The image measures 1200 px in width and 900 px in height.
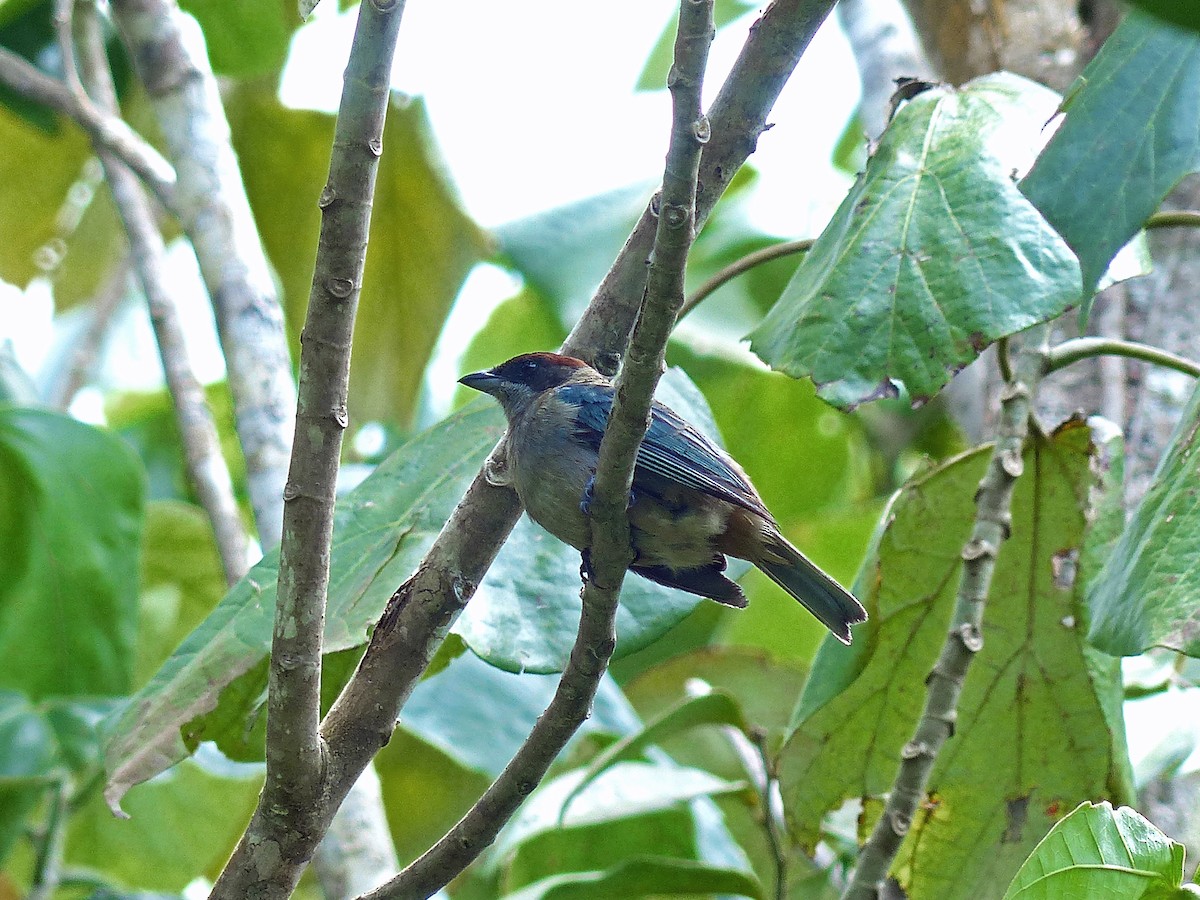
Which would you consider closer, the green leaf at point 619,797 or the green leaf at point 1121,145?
the green leaf at point 1121,145

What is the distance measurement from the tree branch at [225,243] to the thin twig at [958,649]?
167cm

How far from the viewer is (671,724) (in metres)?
2.92

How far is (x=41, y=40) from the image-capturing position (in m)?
5.02

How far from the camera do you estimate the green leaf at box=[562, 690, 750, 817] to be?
9.29 feet

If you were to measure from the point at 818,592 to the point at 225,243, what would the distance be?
1.99 meters

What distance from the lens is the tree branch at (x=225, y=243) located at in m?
3.41

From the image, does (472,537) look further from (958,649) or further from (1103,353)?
(1103,353)

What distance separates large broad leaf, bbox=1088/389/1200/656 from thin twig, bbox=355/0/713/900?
79cm

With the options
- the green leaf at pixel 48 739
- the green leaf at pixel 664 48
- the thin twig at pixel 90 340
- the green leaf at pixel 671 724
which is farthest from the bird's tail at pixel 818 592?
the thin twig at pixel 90 340

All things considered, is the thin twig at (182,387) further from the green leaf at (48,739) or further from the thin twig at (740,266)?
the thin twig at (740,266)

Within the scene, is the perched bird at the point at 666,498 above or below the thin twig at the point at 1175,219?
below

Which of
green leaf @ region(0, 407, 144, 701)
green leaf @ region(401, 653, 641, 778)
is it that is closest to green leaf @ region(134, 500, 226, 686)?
green leaf @ region(0, 407, 144, 701)

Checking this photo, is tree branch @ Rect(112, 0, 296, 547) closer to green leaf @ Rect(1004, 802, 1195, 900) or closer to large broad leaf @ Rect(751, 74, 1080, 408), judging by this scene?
large broad leaf @ Rect(751, 74, 1080, 408)

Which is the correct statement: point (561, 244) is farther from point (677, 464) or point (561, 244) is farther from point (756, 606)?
point (677, 464)
